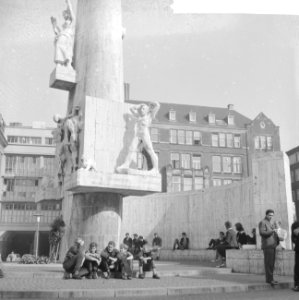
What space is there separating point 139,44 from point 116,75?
4.89m

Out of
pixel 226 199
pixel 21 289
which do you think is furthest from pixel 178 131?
pixel 21 289

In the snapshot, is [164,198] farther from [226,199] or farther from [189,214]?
[226,199]

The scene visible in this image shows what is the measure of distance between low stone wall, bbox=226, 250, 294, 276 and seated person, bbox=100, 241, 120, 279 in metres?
4.24

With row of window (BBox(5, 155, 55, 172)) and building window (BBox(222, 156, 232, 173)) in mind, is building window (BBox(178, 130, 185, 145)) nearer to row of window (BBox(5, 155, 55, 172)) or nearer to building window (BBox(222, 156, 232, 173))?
building window (BBox(222, 156, 232, 173))

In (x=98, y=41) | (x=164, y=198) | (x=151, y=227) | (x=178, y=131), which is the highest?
(x=178, y=131)

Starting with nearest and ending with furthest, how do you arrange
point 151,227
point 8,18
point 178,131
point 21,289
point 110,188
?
point 21,289 < point 110,188 < point 8,18 < point 151,227 < point 178,131

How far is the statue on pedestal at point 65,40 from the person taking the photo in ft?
51.6

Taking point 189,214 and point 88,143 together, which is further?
point 189,214

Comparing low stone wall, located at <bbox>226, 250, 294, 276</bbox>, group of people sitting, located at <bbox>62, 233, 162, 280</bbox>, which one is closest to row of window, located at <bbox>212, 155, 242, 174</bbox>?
low stone wall, located at <bbox>226, 250, 294, 276</bbox>

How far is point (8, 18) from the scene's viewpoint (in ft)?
48.9

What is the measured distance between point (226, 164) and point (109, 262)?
4333 centimetres

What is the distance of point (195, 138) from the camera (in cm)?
5384

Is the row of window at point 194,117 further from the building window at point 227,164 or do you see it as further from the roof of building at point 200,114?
the building window at point 227,164

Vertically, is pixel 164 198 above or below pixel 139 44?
below
